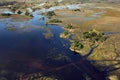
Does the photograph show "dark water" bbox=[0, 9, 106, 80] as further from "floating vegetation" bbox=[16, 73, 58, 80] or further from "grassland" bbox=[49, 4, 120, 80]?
"grassland" bbox=[49, 4, 120, 80]

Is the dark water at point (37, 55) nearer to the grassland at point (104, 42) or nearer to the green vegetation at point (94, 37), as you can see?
the grassland at point (104, 42)

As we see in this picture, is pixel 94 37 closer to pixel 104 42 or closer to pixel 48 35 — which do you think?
pixel 104 42

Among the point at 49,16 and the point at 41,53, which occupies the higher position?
the point at 41,53

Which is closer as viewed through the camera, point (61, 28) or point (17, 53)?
point (17, 53)

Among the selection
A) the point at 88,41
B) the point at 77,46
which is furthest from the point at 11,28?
the point at 77,46

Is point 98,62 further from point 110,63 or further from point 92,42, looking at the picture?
point 92,42

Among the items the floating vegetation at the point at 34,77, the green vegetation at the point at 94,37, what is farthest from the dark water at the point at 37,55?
the green vegetation at the point at 94,37

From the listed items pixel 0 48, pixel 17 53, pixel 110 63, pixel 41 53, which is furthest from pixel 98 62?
pixel 0 48

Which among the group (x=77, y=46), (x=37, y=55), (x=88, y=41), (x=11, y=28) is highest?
(x=37, y=55)

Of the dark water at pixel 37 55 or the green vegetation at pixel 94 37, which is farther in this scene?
the green vegetation at pixel 94 37
